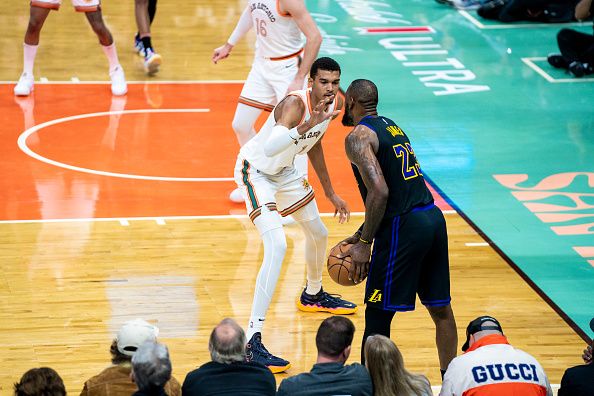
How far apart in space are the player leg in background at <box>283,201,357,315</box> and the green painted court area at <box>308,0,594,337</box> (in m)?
1.40

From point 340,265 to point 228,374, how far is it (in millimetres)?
1690

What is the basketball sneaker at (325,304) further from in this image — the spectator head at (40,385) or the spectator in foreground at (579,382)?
the spectator head at (40,385)

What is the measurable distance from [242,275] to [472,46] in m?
7.80

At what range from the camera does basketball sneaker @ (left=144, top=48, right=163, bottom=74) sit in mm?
13591

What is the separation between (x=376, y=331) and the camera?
673 cm

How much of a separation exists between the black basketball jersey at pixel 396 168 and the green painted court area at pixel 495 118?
2.20m

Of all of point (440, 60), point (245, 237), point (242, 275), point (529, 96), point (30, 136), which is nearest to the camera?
point (242, 275)

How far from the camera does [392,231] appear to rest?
666cm

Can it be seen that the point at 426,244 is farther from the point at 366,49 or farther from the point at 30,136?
the point at 366,49

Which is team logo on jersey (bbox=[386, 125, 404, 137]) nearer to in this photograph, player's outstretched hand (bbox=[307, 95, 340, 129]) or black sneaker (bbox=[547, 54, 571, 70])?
player's outstretched hand (bbox=[307, 95, 340, 129])

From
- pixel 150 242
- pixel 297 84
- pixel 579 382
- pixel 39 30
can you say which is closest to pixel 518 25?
pixel 39 30

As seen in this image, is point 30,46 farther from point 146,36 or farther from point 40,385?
point 40,385

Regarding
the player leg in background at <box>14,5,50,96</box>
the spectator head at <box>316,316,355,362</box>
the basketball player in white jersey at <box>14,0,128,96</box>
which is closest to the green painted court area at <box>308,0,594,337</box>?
the basketball player in white jersey at <box>14,0,128,96</box>

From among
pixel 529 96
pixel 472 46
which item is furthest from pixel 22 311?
pixel 472 46
